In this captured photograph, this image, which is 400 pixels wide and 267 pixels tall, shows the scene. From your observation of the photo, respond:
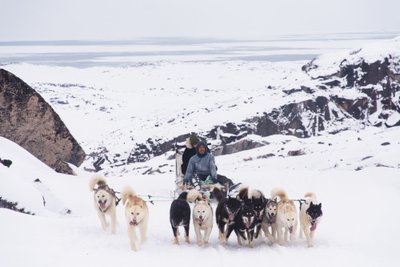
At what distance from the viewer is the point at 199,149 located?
1227 cm

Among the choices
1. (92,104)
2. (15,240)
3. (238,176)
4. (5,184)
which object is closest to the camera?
(15,240)

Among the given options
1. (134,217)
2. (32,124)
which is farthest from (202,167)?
(32,124)

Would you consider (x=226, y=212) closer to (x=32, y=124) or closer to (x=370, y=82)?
(x=32, y=124)

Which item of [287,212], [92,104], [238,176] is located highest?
[287,212]

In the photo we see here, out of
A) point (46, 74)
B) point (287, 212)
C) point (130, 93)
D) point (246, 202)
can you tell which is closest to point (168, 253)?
point (246, 202)

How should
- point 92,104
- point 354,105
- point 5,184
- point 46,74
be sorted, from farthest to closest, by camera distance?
point 46,74
point 92,104
point 354,105
point 5,184

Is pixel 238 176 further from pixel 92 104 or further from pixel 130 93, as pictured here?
pixel 130 93

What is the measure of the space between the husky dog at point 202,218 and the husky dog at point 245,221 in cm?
38

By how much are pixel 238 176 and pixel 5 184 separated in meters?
7.55

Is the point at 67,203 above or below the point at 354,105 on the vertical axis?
above

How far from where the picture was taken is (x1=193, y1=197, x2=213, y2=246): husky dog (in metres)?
8.95

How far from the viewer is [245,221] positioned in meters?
8.84

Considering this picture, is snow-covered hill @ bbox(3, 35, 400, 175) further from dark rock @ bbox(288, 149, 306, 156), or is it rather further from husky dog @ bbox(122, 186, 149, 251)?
husky dog @ bbox(122, 186, 149, 251)

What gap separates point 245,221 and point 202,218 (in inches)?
28.5
